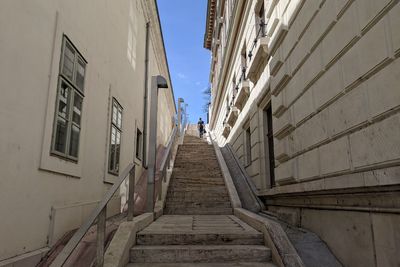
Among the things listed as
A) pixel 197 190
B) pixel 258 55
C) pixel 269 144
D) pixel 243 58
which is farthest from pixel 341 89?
pixel 243 58

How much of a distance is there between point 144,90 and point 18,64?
8.32 metres

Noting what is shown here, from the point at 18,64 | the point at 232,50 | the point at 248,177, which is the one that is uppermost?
the point at 232,50

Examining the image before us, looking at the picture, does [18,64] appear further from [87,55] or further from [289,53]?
[289,53]

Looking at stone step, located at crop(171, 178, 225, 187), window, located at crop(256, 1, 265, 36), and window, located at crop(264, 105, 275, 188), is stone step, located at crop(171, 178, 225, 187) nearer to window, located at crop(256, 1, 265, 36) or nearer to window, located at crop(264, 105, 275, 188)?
window, located at crop(264, 105, 275, 188)

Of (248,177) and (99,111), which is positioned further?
(248,177)

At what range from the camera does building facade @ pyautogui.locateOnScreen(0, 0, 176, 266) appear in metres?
3.43

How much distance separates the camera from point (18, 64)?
355 centimetres

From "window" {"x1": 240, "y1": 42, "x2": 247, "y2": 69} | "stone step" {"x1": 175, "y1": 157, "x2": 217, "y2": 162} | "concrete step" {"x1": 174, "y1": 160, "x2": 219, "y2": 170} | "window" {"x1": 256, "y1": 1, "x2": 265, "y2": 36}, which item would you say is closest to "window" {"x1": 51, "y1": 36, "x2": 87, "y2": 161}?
"window" {"x1": 256, "y1": 1, "x2": 265, "y2": 36}

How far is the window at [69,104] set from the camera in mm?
4586

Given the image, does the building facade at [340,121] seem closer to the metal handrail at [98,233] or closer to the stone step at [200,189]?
the stone step at [200,189]

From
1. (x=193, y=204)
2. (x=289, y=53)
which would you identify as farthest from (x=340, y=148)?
(x=193, y=204)

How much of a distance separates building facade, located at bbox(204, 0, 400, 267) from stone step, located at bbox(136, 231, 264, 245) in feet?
3.33

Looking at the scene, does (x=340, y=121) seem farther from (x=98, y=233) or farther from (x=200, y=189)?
(x=200, y=189)

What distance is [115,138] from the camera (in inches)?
302
